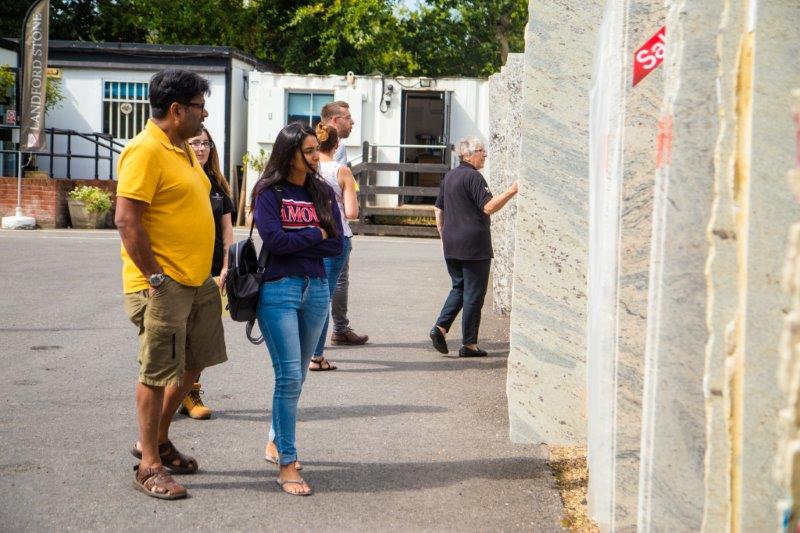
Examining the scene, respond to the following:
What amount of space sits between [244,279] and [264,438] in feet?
4.59

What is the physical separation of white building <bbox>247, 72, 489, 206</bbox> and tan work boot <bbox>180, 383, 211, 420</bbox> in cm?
2030

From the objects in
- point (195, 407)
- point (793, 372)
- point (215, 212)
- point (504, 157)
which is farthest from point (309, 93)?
point (793, 372)

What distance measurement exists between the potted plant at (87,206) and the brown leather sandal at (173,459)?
62.3 feet

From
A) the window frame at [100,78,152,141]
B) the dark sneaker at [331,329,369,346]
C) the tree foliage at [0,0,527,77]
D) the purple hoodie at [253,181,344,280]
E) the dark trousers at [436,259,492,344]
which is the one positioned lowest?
the dark sneaker at [331,329,369,346]

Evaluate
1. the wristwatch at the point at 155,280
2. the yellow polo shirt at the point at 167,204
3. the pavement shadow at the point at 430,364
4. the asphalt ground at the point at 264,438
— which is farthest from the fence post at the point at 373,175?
the wristwatch at the point at 155,280

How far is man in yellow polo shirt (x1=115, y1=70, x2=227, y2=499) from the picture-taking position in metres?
5.10

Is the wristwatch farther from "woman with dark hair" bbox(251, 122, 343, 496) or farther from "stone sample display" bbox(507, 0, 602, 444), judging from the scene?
"stone sample display" bbox(507, 0, 602, 444)

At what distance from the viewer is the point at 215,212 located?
22.4ft

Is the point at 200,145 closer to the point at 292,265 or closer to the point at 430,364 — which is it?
the point at 292,265

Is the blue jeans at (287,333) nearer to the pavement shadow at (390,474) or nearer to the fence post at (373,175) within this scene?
the pavement shadow at (390,474)

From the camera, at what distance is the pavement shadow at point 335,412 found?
7.04 meters

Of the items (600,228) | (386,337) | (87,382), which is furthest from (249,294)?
(386,337)

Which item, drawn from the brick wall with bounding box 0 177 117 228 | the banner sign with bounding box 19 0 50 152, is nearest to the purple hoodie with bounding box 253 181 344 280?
the banner sign with bounding box 19 0 50 152

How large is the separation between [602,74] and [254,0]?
33.0 m
